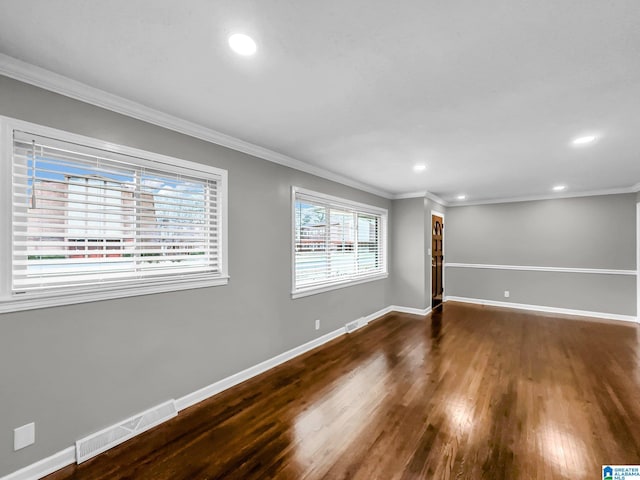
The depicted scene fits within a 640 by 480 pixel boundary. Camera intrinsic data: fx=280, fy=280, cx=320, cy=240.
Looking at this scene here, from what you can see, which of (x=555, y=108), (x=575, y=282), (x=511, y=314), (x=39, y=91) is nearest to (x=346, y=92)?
(x=555, y=108)

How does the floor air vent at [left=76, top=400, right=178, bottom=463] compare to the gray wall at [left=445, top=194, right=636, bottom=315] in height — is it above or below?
below

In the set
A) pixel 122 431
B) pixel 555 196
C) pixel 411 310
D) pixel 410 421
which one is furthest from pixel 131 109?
pixel 555 196

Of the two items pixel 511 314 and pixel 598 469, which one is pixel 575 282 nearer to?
pixel 511 314

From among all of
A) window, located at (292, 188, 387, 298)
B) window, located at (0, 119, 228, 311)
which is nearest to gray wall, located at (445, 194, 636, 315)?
window, located at (292, 188, 387, 298)

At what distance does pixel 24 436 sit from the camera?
5.41ft

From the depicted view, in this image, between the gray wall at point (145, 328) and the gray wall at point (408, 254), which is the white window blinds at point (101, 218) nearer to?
the gray wall at point (145, 328)

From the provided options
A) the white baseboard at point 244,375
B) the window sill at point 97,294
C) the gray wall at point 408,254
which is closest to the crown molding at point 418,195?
the gray wall at point 408,254

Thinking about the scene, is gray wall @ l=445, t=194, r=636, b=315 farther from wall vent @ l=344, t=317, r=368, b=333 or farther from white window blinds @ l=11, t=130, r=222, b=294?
white window blinds @ l=11, t=130, r=222, b=294

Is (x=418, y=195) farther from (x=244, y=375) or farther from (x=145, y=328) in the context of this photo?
(x=145, y=328)

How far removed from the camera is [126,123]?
209 cm

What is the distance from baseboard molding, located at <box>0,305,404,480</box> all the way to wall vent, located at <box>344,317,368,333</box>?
56mm

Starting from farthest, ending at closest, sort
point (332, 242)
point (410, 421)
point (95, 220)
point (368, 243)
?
point (368, 243), point (332, 242), point (410, 421), point (95, 220)

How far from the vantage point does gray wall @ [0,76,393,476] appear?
1670mm

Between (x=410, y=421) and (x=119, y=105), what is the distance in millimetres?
3236
